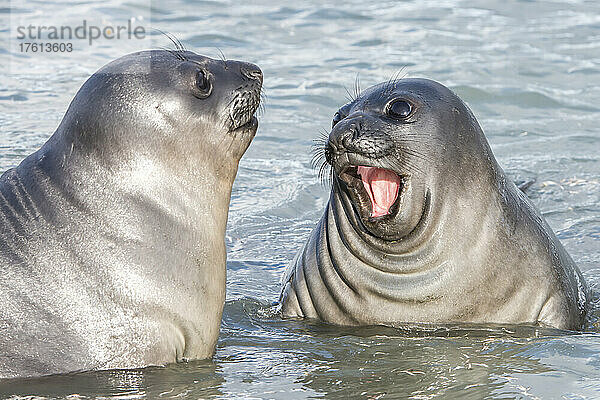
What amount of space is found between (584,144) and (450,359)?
20.1ft

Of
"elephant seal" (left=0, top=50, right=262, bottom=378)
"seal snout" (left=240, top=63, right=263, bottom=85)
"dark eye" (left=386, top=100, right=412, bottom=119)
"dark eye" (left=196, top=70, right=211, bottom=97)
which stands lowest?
"elephant seal" (left=0, top=50, right=262, bottom=378)

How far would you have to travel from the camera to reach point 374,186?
643 centimetres

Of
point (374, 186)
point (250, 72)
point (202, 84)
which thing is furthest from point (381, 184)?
point (202, 84)

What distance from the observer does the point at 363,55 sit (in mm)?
15289

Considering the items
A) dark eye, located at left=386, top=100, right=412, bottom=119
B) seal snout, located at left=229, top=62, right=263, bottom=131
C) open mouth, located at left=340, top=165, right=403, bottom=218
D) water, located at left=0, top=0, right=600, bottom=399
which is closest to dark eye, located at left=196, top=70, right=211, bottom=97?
seal snout, located at left=229, top=62, right=263, bottom=131

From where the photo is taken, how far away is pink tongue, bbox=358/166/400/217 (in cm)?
641

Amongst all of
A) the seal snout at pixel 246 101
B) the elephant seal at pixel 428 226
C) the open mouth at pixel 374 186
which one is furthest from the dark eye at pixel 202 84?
the open mouth at pixel 374 186

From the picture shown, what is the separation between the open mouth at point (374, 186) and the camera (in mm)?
6312

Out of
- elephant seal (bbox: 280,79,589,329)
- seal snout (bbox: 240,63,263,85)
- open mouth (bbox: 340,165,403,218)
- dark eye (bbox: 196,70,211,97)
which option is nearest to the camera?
dark eye (bbox: 196,70,211,97)

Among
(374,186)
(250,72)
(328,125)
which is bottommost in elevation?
(374,186)

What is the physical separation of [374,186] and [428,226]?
0.41m

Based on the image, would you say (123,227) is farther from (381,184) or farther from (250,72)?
(381,184)

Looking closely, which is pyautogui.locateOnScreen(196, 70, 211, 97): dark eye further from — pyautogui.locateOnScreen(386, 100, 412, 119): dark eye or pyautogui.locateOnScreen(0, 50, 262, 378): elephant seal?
pyautogui.locateOnScreen(386, 100, 412, 119): dark eye

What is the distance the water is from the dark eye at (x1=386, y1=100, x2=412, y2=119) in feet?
3.92
